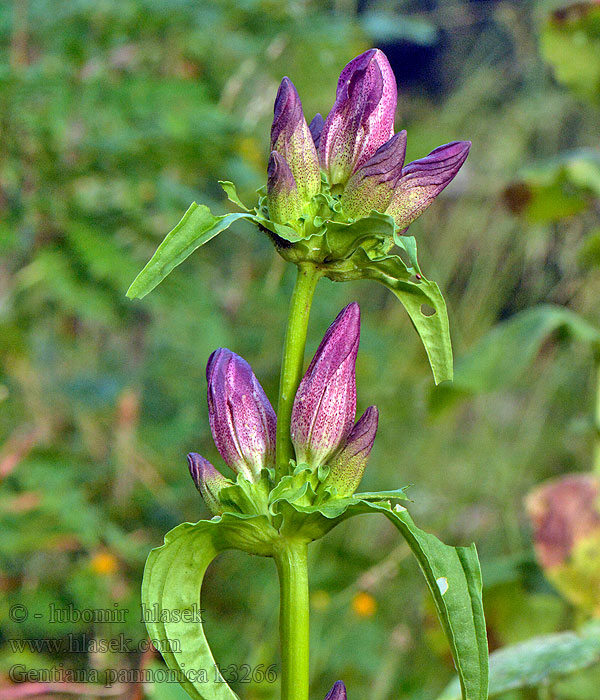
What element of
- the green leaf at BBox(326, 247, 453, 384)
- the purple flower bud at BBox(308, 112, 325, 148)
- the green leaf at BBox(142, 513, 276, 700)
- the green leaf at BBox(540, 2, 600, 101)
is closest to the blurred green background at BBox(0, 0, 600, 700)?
the green leaf at BBox(540, 2, 600, 101)

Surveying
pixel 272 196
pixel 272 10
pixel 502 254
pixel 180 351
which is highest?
pixel 272 10

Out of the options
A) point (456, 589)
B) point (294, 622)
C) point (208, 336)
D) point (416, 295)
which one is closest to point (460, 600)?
point (456, 589)

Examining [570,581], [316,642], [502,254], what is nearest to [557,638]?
[570,581]

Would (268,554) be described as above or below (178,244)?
below

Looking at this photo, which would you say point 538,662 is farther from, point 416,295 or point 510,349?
point 510,349

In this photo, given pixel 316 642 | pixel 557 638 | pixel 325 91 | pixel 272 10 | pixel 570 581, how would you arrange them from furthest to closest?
pixel 325 91, pixel 272 10, pixel 316 642, pixel 570 581, pixel 557 638

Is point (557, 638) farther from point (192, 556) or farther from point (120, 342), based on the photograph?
point (120, 342)
